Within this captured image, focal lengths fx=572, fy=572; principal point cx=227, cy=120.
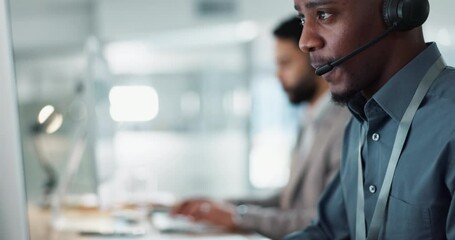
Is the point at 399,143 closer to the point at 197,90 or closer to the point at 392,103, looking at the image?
the point at 392,103

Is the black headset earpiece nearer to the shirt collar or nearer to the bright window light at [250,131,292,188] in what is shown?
the shirt collar

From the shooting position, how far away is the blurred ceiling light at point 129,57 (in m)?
4.38

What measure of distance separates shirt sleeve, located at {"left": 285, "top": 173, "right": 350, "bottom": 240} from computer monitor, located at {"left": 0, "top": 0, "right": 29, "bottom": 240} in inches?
22.9

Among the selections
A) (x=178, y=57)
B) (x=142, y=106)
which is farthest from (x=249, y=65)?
(x=142, y=106)

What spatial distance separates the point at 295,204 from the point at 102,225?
0.67 metres

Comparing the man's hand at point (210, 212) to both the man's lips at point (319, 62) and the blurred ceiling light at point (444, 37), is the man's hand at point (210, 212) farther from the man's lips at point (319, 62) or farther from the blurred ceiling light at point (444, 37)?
the blurred ceiling light at point (444, 37)

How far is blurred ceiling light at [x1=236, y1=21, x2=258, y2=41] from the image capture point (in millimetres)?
4379

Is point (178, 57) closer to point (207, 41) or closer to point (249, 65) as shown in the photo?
point (207, 41)

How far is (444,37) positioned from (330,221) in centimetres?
303

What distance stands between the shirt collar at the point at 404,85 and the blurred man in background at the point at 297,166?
0.71 metres

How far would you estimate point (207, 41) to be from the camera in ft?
15.2

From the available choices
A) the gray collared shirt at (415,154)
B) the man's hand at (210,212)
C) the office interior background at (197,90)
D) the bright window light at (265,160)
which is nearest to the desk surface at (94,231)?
the man's hand at (210,212)

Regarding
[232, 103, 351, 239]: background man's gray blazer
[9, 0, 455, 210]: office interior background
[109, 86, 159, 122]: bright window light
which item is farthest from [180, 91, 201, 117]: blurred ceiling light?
[232, 103, 351, 239]: background man's gray blazer

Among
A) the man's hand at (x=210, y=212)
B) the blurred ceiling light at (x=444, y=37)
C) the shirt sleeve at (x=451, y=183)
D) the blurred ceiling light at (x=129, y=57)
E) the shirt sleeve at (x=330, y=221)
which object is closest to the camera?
the shirt sleeve at (x=451, y=183)
